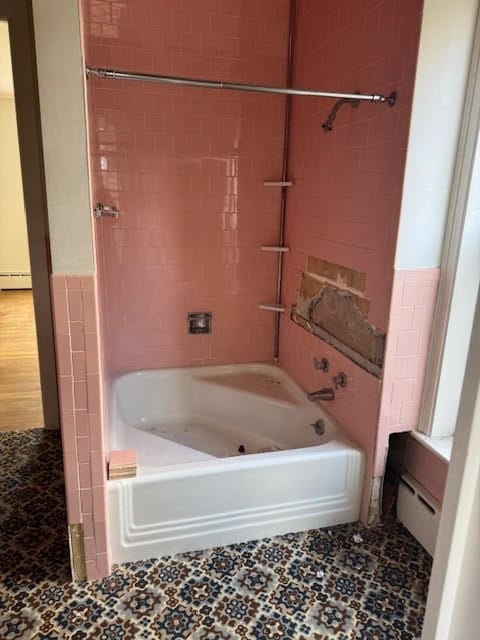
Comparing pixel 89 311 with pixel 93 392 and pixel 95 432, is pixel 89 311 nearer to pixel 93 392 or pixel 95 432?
pixel 93 392

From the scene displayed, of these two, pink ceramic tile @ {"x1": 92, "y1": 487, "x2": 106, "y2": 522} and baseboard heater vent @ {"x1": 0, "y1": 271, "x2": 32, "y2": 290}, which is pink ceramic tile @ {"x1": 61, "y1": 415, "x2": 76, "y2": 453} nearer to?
pink ceramic tile @ {"x1": 92, "y1": 487, "x2": 106, "y2": 522}

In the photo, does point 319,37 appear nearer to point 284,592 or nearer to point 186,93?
point 186,93

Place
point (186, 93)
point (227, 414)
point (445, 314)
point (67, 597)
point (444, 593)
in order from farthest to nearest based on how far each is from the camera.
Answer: point (227, 414)
point (186, 93)
point (445, 314)
point (67, 597)
point (444, 593)

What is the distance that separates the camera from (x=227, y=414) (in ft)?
8.89

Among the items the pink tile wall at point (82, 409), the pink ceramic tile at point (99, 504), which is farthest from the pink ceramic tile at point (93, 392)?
the pink ceramic tile at point (99, 504)

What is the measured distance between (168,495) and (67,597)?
47 centimetres

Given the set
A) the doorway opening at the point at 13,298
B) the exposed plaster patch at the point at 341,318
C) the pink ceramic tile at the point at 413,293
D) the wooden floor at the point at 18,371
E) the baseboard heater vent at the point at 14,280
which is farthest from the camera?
the baseboard heater vent at the point at 14,280

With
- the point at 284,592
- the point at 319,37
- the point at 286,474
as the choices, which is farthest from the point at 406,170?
the point at 284,592

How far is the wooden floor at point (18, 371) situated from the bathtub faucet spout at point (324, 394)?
170 centimetres

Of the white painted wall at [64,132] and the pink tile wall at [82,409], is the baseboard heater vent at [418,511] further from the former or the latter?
the white painted wall at [64,132]

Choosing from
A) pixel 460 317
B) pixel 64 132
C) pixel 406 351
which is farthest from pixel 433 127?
pixel 64 132

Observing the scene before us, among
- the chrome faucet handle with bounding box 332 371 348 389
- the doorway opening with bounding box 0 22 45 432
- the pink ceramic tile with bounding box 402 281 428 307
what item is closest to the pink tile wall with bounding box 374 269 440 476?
the pink ceramic tile with bounding box 402 281 428 307

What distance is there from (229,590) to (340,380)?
971mm

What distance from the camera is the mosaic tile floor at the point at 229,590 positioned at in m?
1.56
